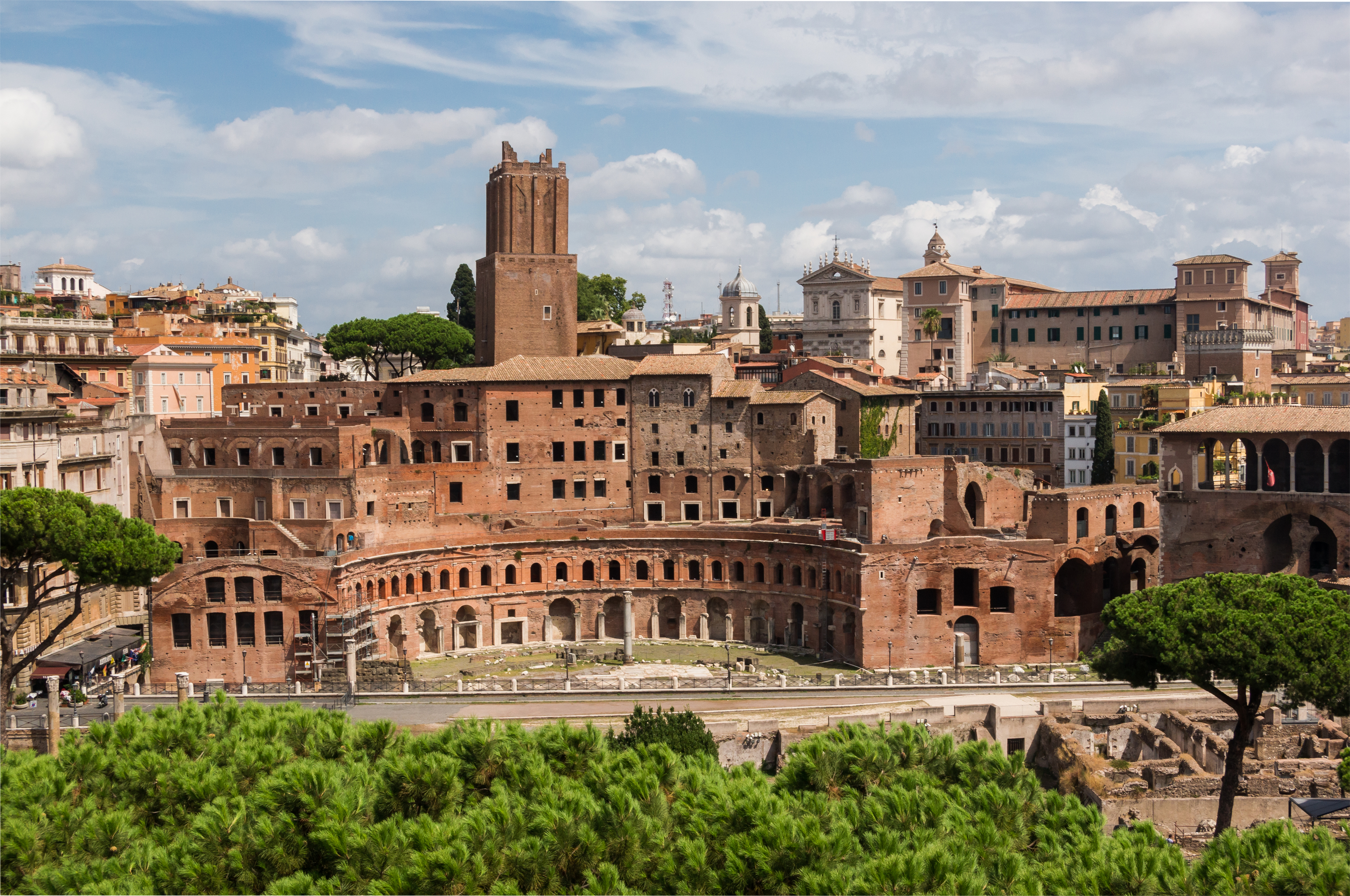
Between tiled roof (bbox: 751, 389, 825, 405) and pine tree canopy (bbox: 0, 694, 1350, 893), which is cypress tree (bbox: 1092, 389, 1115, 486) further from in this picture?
pine tree canopy (bbox: 0, 694, 1350, 893)

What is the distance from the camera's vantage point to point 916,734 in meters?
32.5

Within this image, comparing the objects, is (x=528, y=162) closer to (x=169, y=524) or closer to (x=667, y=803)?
(x=169, y=524)

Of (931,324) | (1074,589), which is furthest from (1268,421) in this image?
(931,324)

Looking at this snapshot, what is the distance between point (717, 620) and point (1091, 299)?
1633 inches

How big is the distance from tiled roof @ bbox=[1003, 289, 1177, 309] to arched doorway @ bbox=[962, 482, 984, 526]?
29562 millimetres

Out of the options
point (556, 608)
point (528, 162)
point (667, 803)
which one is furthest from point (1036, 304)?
point (667, 803)

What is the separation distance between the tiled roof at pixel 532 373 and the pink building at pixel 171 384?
40.6 ft

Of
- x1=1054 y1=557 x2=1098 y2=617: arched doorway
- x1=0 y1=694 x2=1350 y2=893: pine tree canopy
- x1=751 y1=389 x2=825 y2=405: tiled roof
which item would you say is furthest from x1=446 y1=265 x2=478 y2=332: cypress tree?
x1=0 y1=694 x2=1350 y2=893: pine tree canopy

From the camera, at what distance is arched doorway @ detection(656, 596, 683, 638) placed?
69.8m

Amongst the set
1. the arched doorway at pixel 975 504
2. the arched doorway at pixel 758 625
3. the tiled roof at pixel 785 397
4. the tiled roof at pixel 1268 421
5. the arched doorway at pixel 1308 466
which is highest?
the tiled roof at pixel 785 397

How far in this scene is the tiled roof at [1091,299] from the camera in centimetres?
9462

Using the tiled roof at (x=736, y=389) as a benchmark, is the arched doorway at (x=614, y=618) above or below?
below

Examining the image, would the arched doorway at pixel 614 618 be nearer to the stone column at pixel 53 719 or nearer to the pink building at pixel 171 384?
the pink building at pixel 171 384

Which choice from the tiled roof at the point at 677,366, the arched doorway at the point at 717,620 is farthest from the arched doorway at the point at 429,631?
the tiled roof at the point at 677,366
